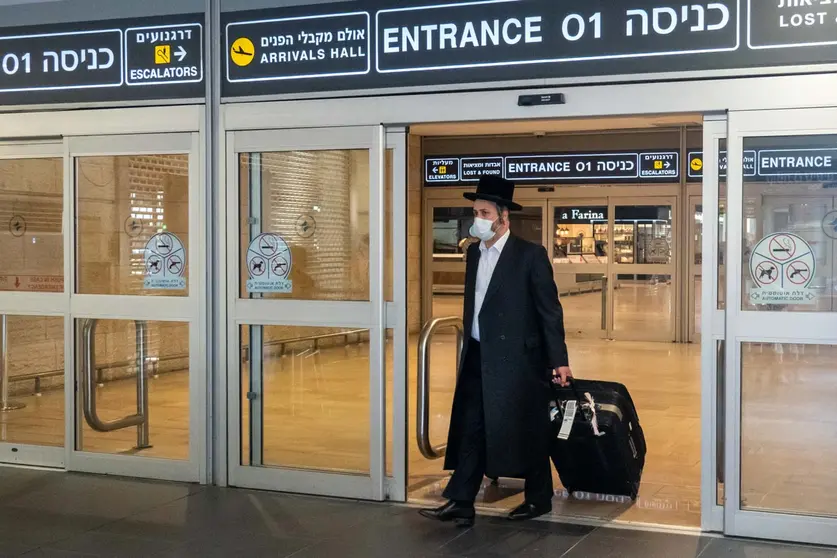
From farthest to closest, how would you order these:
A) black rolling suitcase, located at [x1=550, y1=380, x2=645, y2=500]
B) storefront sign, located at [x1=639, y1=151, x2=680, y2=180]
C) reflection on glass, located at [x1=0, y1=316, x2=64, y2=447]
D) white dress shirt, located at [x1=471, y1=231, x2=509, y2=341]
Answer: storefront sign, located at [x1=639, y1=151, x2=680, y2=180], reflection on glass, located at [x1=0, y1=316, x2=64, y2=447], black rolling suitcase, located at [x1=550, y1=380, x2=645, y2=500], white dress shirt, located at [x1=471, y1=231, x2=509, y2=341]

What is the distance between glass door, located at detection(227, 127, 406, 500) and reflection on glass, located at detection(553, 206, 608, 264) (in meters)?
10.3

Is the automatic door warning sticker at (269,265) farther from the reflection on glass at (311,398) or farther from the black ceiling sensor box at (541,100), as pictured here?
the black ceiling sensor box at (541,100)

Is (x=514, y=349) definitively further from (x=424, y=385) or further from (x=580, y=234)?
(x=580, y=234)

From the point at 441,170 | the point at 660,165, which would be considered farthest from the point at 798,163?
the point at 441,170

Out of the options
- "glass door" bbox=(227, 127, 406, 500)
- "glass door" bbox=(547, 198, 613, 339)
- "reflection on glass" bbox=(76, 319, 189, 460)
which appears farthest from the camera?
"glass door" bbox=(547, 198, 613, 339)

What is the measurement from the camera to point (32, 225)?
20.6ft

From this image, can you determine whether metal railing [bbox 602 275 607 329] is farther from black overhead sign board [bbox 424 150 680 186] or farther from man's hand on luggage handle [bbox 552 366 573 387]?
man's hand on luggage handle [bbox 552 366 573 387]

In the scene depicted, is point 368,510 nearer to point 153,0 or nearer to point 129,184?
point 129,184

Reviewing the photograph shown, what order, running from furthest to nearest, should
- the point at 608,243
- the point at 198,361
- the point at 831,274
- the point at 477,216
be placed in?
1. the point at 608,243
2. the point at 198,361
3. the point at 477,216
4. the point at 831,274

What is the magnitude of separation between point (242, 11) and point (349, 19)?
2.04ft

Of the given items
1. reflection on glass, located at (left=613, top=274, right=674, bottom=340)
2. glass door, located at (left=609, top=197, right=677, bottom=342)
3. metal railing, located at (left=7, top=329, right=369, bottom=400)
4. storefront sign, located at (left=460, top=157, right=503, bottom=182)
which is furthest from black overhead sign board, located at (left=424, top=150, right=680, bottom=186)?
metal railing, located at (left=7, top=329, right=369, bottom=400)

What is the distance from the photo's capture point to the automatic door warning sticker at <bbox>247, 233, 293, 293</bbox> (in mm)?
5418

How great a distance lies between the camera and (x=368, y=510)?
501 centimetres

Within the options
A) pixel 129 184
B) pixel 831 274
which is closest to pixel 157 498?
pixel 129 184
